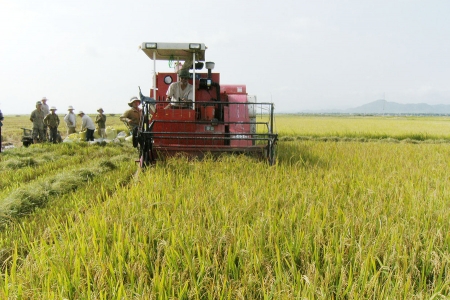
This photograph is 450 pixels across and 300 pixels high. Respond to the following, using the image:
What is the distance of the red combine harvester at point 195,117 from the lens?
5371 mm

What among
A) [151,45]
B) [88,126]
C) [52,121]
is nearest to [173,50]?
[151,45]

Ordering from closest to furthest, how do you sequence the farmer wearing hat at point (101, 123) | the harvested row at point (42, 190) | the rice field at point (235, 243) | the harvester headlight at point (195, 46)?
the rice field at point (235, 243), the harvested row at point (42, 190), the harvester headlight at point (195, 46), the farmer wearing hat at point (101, 123)

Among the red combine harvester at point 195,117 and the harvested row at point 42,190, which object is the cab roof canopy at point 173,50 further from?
the harvested row at point 42,190

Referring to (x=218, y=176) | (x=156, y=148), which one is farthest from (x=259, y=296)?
(x=156, y=148)

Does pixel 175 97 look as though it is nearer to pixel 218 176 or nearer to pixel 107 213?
pixel 218 176

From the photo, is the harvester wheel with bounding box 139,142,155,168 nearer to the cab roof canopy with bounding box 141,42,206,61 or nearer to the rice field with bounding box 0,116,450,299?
the rice field with bounding box 0,116,450,299

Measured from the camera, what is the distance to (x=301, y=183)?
3.81m

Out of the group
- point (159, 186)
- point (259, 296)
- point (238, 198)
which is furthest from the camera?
point (159, 186)

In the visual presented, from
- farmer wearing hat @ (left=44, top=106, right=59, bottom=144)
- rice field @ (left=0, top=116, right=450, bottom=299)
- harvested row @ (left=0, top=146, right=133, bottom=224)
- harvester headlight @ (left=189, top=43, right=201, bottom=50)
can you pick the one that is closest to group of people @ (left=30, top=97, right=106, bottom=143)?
farmer wearing hat @ (left=44, top=106, right=59, bottom=144)

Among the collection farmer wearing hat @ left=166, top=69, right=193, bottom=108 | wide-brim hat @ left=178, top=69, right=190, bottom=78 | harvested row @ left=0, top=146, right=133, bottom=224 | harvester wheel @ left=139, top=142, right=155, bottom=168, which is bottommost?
harvested row @ left=0, top=146, right=133, bottom=224

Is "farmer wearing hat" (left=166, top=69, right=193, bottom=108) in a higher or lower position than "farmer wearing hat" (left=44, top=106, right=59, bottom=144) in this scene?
higher

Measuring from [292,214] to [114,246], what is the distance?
51.3 inches

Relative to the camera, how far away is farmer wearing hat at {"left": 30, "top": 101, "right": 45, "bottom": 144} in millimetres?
11778

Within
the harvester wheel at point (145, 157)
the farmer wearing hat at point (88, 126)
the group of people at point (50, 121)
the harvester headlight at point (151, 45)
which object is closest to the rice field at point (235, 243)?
the harvester wheel at point (145, 157)
